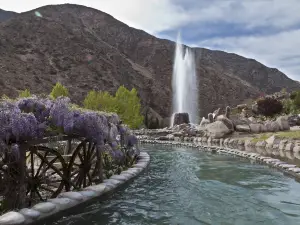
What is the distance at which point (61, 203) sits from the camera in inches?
428

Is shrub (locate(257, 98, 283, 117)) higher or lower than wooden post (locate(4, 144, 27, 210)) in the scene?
higher

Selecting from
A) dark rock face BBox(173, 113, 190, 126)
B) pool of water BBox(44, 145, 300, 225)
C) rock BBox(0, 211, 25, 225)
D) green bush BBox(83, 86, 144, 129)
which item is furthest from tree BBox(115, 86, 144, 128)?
rock BBox(0, 211, 25, 225)

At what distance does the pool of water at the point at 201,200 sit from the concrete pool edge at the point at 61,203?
31 centimetres

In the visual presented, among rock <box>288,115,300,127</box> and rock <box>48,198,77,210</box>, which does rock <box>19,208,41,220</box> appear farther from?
rock <box>288,115,300,127</box>

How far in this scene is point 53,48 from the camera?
104938 millimetres

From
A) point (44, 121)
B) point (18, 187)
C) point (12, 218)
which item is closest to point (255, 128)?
point (44, 121)

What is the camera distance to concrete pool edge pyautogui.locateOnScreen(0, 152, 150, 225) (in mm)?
9016

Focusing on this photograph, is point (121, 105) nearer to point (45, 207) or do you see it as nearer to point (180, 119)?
point (180, 119)

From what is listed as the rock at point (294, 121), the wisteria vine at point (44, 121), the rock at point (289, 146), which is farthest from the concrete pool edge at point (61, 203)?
the rock at point (294, 121)

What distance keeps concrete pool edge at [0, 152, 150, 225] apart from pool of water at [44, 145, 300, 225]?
31 centimetres

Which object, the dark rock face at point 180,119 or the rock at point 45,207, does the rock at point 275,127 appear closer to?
the dark rock face at point 180,119

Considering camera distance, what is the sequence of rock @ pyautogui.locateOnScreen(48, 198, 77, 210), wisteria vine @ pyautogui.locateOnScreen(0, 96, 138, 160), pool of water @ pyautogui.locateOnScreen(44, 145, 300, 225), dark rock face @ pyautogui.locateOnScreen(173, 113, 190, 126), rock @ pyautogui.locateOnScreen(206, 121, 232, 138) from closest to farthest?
wisteria vine @ pyautogui.locateOnScreen(0, 96, 138, 160)
rock @ pyautogui.locateOnScreen(48, 198, 77, 210)
pool of water @ pyautogui.locateOnScreen(44, 145, 300, 225)
rock @ pyautogui.locateOnScreen(206, 121, 232, 138)
dark rock face @ pyautogui.locateOnScreen(173, 113, 190, 126)

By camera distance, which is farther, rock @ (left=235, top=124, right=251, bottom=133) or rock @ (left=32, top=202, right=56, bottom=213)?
rock @ (left=235, top=124, right=251, bottom=133)

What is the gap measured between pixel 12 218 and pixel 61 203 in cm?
214
